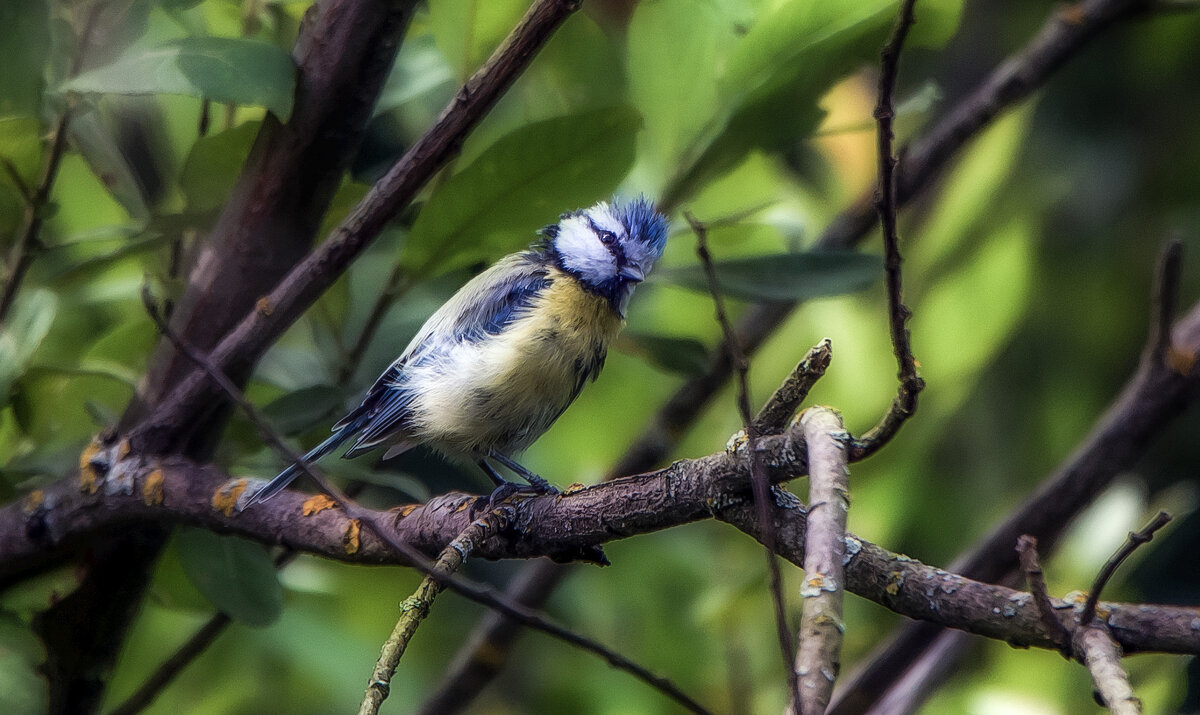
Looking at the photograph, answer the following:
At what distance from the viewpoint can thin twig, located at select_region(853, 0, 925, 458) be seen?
2.32 ft

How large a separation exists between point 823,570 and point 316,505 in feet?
2.24

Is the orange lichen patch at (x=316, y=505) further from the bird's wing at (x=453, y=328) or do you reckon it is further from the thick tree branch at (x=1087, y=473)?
the thick tree branch at (x=1087, y=473)

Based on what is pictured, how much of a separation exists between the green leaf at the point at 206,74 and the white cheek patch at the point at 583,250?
66cm

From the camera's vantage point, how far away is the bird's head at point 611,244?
153cm

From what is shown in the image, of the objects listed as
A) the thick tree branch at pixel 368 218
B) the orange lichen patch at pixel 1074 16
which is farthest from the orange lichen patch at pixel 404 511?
the orange lichen patch at pixel 1074 16

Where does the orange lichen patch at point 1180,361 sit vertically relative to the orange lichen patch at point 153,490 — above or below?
above

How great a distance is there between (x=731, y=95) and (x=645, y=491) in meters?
0.64

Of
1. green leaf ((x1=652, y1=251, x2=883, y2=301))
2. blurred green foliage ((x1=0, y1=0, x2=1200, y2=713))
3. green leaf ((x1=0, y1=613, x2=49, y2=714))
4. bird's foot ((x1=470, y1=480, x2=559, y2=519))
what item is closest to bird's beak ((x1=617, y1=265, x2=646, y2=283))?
blurred green foliage ((x1=0, y1=0, x2=1200, y2=713))

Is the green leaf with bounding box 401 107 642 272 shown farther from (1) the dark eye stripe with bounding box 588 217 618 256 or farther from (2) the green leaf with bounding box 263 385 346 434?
(1) the dark eye stripe with bounding box 588 217 618 256

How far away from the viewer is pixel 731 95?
1338mm

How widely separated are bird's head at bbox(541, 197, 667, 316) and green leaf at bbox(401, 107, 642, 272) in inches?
8.1

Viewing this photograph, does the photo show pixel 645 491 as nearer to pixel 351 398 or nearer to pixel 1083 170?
pixel 351 398

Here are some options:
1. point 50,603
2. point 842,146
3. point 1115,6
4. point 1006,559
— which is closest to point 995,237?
point 1115,6

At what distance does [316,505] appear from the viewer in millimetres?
1148
